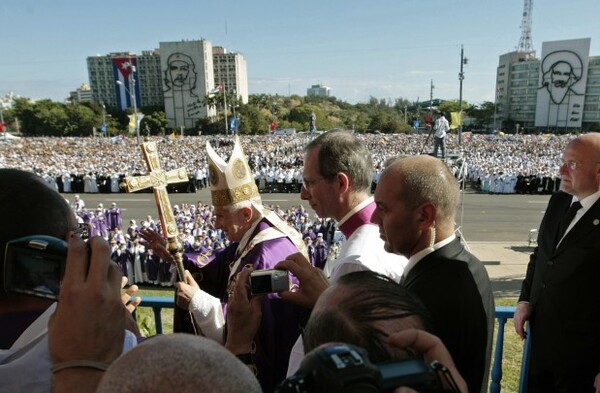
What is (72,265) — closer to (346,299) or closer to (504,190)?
(346,299)

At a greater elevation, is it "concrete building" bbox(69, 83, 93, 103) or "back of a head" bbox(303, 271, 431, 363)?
"concrete building" bbox(69, 83, 93, 103)

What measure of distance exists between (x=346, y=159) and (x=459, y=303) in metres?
1.18

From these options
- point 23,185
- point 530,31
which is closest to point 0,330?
point 23,185

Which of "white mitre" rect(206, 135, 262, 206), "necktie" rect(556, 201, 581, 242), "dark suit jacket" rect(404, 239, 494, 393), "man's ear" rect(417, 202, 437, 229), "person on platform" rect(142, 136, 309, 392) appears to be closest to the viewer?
"dark suit jacket" rect(404, 239, 494, 393)

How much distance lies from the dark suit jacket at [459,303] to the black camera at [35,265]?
4.18 feet

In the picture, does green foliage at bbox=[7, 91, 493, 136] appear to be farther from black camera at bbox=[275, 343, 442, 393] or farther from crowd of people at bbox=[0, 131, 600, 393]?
black camera at bbox=[275, 343, 442, 393]

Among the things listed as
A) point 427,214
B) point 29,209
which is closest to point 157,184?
point 29,209

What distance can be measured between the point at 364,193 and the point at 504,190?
2620 centimetres

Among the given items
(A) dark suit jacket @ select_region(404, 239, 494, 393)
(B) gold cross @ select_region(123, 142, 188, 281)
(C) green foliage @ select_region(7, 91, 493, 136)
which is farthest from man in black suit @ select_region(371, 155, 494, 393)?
(C) green foliage @ select_region(7, 91, 493, 136)

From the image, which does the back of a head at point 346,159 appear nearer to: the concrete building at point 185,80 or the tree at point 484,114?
the concrete building at point 185,80

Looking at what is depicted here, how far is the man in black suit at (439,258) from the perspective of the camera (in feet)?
5.49

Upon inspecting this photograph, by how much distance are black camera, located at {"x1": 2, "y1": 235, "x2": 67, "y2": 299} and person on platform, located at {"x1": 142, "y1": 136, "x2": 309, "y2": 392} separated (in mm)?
1216

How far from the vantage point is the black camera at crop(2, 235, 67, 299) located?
42.5 inches

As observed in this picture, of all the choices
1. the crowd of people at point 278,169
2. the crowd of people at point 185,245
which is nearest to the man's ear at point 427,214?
the crowd of people at point 185,245
